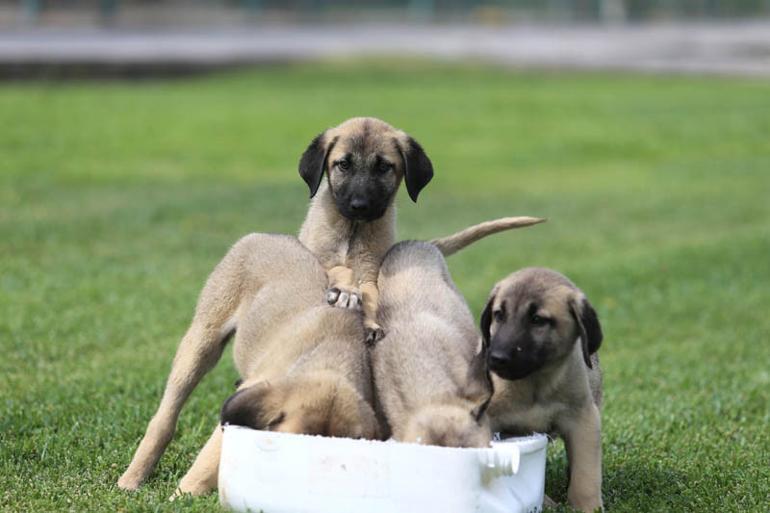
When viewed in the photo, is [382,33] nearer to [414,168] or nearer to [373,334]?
[414,168]

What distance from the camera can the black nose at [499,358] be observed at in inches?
240

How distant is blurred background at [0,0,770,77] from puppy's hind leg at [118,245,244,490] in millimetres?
26522

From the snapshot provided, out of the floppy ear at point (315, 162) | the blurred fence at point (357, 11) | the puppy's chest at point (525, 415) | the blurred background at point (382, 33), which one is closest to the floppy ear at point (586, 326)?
the puppy's chest at point (525, 415)

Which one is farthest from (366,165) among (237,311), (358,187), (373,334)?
(373,334)

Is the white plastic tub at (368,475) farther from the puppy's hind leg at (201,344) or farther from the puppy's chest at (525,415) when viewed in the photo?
the puppy's hind leg at (201,344)

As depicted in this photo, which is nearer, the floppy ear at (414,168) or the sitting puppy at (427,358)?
the sitting puppy at (427,358)

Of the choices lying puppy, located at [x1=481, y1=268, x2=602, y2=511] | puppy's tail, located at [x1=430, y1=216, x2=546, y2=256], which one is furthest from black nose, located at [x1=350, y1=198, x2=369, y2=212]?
lying puppy, located at [x1=481, y1=268, x2=602, y2=511]

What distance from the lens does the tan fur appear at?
19.3 ft

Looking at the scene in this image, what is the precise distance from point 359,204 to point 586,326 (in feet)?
6.51

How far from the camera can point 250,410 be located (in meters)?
5.89

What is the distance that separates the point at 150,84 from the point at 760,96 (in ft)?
50.9

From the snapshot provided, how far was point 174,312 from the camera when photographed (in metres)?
11.9

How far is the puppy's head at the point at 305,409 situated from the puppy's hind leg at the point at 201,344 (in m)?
1.35

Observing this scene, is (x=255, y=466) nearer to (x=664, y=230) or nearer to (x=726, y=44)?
(x=664, y=230)
